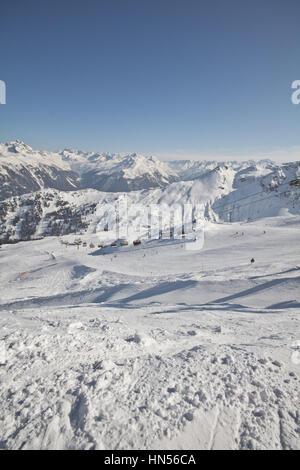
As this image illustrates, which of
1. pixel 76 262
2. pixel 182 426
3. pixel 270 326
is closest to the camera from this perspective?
pixel 182 426

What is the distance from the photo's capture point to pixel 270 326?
893 cm

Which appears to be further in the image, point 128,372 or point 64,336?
point 64,336

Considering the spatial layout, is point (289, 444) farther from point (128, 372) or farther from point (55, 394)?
point (55, 394)

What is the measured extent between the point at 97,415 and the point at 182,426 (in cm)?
176

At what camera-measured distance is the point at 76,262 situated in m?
32.5

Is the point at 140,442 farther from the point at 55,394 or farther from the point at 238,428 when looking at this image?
the point at 55,394

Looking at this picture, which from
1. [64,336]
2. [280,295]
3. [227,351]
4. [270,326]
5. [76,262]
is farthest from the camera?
[76,262]

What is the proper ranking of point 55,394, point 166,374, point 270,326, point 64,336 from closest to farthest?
point 55,394
point 166,374
point 64,336
point 270,326

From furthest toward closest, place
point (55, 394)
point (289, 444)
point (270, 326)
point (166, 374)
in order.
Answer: point (270, 326)
point (166, 374)
point (55, 394)
point (289, 444)

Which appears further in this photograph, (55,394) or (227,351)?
(227,351)

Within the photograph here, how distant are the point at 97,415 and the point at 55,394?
1.27m

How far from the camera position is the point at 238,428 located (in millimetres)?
4164

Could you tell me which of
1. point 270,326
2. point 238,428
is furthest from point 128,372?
point 270,326

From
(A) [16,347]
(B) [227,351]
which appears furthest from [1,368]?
(B) [227,351]
